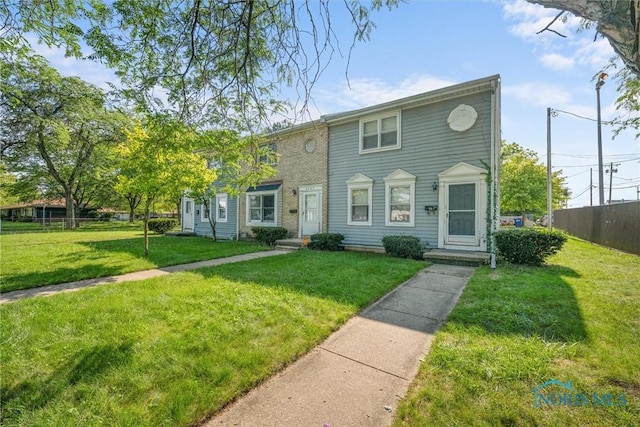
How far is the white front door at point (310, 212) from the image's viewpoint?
38.8ft

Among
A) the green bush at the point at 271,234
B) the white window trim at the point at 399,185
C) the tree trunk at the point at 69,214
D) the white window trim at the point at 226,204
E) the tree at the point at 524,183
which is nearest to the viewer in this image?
the white window trim at the point at 399,185

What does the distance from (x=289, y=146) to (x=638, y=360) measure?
12.0 m

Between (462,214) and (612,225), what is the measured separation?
687 centimetres

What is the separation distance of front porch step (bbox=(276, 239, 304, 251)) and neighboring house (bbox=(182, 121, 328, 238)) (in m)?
0.77

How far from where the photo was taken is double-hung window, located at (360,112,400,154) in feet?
32.9

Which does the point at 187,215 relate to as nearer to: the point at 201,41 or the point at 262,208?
the point at 262,208

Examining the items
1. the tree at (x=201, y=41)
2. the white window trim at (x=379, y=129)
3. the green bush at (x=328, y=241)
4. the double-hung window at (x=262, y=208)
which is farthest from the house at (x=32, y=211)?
the tree at (x=201, y=41)

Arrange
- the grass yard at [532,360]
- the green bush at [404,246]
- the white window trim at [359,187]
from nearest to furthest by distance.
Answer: the grass yard at [532,360] < the green bush at [404,246] < the white window trim at [359,187]

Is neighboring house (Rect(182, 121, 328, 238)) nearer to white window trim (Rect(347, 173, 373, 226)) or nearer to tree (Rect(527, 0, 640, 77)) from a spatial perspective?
white window trim (Rect(347, 173, 373, 226))

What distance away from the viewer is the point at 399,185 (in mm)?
9852

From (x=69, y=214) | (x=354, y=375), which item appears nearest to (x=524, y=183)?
Answer: (x=354, y=375)

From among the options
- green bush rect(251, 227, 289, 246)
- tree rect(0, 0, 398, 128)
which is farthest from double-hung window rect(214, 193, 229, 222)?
tree rect(0, 0, 398, 128)

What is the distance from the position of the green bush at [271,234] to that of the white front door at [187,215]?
680 centimetres

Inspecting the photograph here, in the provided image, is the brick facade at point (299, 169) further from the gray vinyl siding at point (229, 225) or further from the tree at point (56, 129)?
the tree at point (56, 129)
